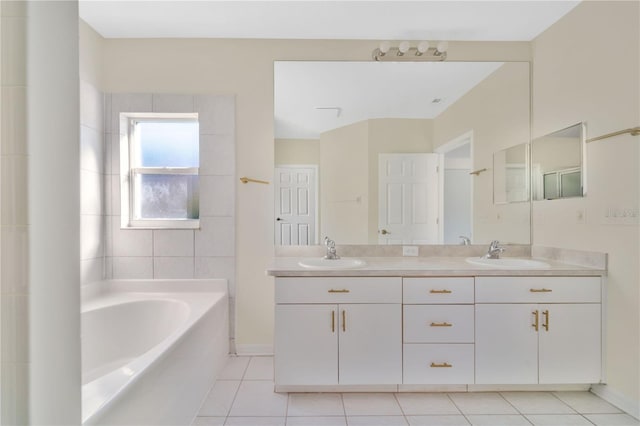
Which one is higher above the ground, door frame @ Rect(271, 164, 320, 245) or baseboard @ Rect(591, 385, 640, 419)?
door frame @ Rect(271, 164, 320, 245)

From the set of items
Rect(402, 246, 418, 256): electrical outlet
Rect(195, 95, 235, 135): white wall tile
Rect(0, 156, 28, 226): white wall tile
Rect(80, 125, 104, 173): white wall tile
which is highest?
Rect(195, 95, 235, 135): white wall tile

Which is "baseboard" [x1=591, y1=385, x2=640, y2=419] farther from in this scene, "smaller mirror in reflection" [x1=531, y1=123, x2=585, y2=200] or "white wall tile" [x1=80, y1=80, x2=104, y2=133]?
"white wall tile" [x1=80, y1=80, x2=104, y2=133]

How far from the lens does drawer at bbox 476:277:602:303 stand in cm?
182

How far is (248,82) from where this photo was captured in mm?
2332

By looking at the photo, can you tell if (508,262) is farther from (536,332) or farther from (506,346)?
(506,346)

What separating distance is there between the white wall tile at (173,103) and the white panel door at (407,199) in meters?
1.53

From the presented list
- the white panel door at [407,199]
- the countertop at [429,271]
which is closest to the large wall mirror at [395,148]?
the white panel door at [407,199]

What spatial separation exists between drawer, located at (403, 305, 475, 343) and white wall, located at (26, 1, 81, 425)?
159 centimetres

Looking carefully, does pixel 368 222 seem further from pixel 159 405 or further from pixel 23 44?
pixel 23 44

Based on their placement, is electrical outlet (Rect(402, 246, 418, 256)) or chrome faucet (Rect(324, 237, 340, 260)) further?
electrical outlet (Rect(402, 246, 418, 256))

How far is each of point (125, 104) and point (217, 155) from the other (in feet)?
2.60

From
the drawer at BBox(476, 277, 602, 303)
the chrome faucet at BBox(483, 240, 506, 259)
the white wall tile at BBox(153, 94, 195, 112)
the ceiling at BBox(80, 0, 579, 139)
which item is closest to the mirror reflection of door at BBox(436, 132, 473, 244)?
the chrome faucet at BBox(483, 240, 506, 259)

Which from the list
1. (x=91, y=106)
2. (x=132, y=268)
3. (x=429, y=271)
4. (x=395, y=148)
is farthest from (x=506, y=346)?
(x=91, y=106)

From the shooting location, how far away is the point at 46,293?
617 millimetres
